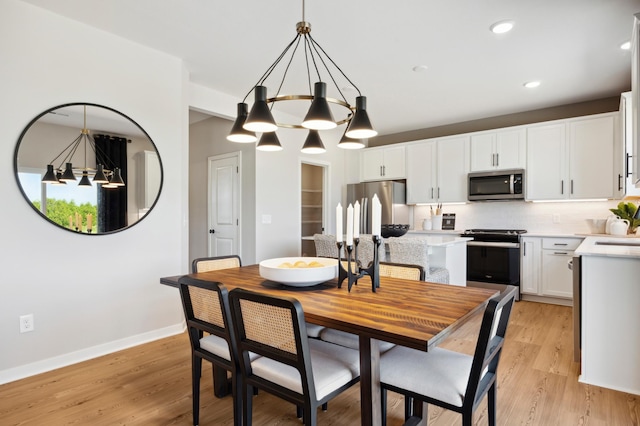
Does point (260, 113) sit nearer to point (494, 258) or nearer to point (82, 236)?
point (82, 236)

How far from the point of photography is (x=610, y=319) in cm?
230

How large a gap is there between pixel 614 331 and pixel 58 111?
13.7ft

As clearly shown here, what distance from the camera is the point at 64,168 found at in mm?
2691

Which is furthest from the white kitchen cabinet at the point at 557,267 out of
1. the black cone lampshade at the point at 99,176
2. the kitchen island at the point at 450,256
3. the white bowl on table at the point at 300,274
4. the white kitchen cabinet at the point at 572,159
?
the black cone lampshade at the point at 99,176

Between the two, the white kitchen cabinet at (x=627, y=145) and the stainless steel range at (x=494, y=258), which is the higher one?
the white kitchen cabinet at (x=627, y=145)

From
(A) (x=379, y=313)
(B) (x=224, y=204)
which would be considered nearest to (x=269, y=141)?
(A) (x=379, y=313)

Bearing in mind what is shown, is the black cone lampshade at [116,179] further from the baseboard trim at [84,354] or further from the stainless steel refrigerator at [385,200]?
the stainless steel refrigerator at [385,200]

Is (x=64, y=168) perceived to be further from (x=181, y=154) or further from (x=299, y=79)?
(x=299, y=79)

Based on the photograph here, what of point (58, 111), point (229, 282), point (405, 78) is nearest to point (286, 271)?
point (229, 282)

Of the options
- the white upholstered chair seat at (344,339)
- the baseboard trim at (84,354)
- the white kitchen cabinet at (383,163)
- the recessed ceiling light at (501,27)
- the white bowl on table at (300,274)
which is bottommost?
the baseboard trim at (84,354)

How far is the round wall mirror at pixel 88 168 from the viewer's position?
8.34ft

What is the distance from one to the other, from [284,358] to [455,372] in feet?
2.32

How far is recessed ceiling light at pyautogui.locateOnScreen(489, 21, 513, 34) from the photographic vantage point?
8.79ft

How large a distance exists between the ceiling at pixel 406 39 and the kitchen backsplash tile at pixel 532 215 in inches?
55.5
